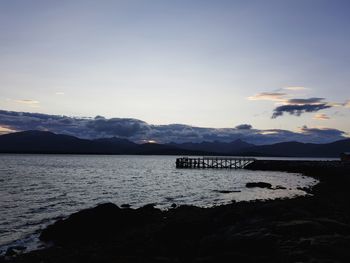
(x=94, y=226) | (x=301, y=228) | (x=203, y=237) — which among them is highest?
(x=301, y=228)

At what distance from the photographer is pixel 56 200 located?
4178 centimetres

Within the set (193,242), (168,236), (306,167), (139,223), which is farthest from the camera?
(306,167)

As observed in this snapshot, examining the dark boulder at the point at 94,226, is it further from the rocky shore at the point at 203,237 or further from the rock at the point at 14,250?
the rock at the point at 14,250

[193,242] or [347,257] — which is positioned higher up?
[347,257]

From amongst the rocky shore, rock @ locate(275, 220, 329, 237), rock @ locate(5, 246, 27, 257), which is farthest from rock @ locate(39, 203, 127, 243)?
rock @ locate(275, 220, 329, 237)

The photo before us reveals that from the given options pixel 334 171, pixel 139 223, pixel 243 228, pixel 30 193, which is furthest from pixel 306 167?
pixel 243 228

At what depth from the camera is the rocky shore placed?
1229 centimetres

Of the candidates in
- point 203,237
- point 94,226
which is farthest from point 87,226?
point 203,237

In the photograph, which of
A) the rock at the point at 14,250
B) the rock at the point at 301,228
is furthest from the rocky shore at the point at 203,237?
the rock at the point at 14,250

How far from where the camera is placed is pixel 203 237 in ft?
55.1

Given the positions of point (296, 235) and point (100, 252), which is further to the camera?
point (100, 252)

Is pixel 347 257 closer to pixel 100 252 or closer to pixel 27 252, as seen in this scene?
pixel 100 252

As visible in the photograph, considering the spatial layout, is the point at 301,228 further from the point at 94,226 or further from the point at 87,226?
the point at 87,226

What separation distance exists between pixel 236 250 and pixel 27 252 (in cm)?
1164
